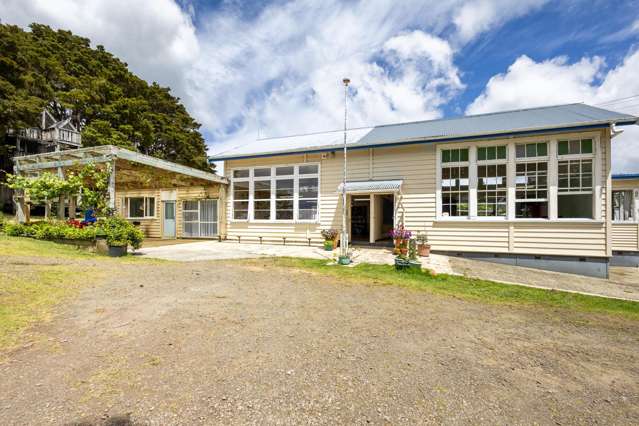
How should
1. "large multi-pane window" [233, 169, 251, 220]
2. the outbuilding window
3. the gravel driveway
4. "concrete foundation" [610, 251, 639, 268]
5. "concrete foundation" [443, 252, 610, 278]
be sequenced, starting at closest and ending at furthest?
1. the gravel driveway
2. "concrete foundation" [443, 252, 610, 278]
3. "concrete foundation" [610, 251, 639, 268]
4. "large multi-pane window" [233, 169, 251, 220]
5. the outbuilding window

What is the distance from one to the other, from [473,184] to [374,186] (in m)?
3.46

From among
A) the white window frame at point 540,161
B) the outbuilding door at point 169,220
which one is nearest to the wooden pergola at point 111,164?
the outbuilding door at point 169,220

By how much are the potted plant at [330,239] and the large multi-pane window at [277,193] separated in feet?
3.45

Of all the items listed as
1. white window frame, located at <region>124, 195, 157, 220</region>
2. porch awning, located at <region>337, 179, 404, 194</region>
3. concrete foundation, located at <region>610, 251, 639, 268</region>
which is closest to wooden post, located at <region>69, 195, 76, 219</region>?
white window frame, located at <region>124, 195, 157, 220</region>

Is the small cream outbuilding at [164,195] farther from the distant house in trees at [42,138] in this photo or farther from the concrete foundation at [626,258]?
the concrete foundation at [626,258]

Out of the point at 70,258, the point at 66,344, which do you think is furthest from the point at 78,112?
the point at 66,344

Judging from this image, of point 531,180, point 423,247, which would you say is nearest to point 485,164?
point 531,180

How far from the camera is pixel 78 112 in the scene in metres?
23.6

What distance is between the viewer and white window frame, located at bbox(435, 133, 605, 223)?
8398 mm

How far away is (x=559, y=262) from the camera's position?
28.8ft

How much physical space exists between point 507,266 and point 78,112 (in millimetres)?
32773

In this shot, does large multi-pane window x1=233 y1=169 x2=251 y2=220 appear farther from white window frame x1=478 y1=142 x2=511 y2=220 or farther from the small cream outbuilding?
white window frame x1=478 y1=142 x2=511 y2=220

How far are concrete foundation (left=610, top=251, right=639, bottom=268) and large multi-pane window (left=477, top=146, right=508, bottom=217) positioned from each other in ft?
24.3

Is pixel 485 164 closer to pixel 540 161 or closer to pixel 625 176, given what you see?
pixel 540 161
